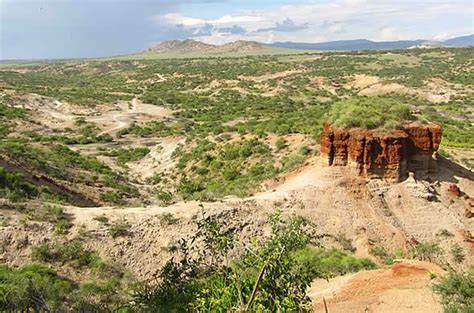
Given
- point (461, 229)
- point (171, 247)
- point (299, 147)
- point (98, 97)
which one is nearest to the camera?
point (171, 247)

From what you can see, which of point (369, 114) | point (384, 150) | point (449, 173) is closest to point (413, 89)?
point (449, 173)

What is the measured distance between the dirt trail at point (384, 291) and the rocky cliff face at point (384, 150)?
702 cm

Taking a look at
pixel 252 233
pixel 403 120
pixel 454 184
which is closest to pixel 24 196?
pixel 252 233

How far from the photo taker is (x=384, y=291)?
609 inches

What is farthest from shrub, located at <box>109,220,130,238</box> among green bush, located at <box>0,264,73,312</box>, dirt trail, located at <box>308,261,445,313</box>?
dirt trail, located at <box>308,261,445,313</box>

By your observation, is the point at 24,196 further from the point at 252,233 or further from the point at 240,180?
the point at 240,180

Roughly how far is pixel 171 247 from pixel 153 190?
14.8 metres

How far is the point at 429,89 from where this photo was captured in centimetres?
8544

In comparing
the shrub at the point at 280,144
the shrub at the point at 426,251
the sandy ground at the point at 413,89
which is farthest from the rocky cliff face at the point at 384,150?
the sandy ground at the point at 413,89

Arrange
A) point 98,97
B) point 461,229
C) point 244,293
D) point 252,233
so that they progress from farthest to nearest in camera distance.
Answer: point 98,97
point 461,229
point 252,233
point 244,293

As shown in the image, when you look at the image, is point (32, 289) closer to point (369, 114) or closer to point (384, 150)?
point (384, 150)

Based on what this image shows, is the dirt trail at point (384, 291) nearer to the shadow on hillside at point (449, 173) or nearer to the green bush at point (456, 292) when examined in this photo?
the green bush at point (456, 292)

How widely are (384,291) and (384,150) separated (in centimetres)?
917

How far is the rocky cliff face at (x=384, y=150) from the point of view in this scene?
23.4 meters
